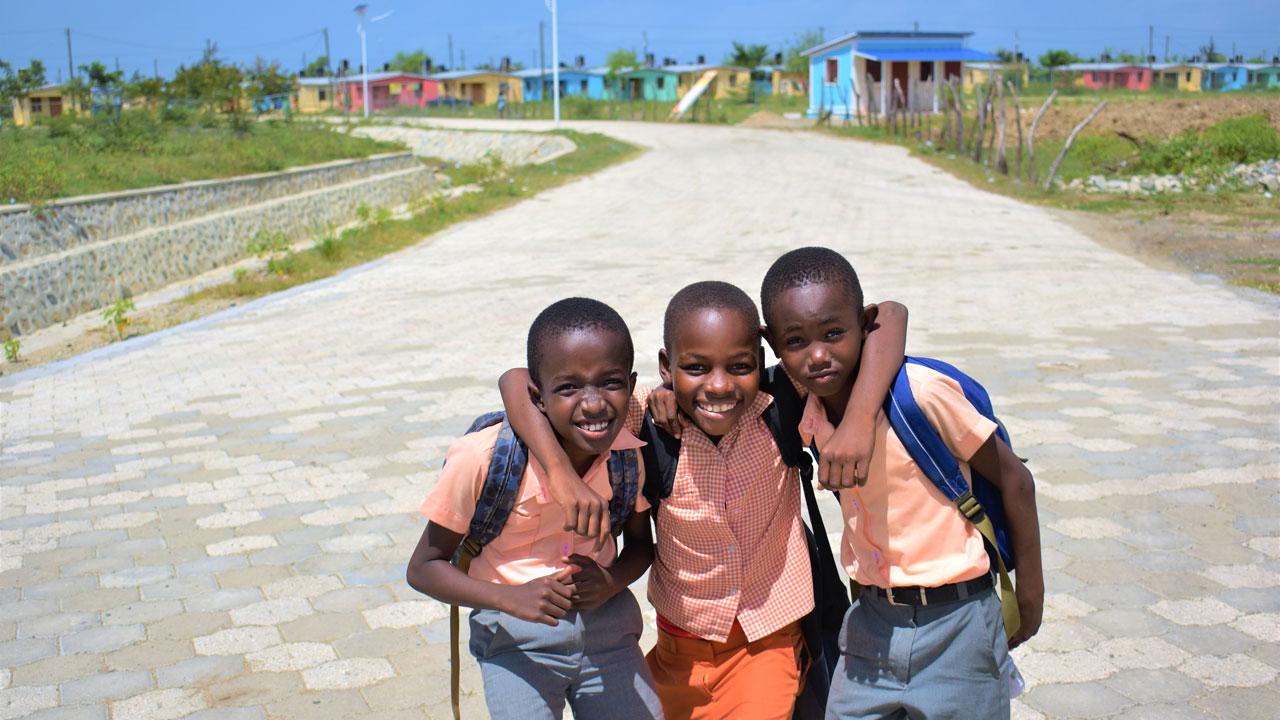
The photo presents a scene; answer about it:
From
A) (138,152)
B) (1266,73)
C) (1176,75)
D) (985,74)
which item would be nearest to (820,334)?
(138,152)

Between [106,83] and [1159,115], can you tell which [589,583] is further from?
[1159,115]

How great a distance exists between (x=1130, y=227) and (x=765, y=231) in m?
4.92

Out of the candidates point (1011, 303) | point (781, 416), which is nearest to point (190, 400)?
point (781, 416)

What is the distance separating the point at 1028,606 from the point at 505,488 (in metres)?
1.11

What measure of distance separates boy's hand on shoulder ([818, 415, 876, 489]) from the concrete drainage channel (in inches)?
442

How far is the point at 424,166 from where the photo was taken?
2775cm

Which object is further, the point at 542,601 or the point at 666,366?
the point at 666,366

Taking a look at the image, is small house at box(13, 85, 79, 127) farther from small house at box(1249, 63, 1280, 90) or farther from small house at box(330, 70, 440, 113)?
small house at box(1249, 63, 1280, 90)

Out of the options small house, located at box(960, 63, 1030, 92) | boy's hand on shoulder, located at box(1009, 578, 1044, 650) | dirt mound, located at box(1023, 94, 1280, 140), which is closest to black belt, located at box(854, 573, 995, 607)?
boy's hand on shoulder, located at box(1009, 578, 1044, 650)

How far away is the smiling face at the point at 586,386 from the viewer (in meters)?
2.23

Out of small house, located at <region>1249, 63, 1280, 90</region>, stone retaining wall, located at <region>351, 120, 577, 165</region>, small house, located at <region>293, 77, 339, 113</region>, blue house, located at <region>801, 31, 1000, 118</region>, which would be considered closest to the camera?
stone retaining wall, located at <region>351, 120, 577, 165</region>

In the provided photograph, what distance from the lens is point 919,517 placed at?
225 cm

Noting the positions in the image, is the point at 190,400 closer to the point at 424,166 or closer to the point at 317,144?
the point at 317,144

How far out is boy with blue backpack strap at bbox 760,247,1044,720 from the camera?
2178 millimetres
